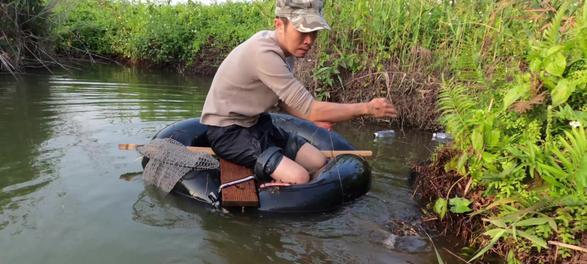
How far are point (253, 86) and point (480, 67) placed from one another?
2.21 m

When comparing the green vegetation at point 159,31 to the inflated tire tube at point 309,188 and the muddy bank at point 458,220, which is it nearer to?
the inflated tire tube at point 309,188

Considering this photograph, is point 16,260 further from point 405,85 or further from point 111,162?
point 405,85

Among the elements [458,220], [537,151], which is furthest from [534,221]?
[458,220]

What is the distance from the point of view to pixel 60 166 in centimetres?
430

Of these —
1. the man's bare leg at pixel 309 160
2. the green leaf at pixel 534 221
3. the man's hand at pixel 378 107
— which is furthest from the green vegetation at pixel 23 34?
the green leaf at pixel 534 221

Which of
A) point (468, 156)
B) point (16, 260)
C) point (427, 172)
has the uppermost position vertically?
point (468, 156)

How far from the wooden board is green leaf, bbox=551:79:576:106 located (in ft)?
6.70

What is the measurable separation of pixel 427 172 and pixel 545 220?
148 centimetres

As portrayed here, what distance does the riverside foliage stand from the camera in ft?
8.89

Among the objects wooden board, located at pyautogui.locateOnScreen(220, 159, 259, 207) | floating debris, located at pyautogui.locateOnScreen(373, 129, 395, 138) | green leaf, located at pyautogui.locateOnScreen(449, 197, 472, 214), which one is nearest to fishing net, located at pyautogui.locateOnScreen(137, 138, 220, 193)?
wooden board, located at pyautogui.locateOnScreen(220, 159, 259, 207)

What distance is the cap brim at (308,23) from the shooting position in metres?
3.38

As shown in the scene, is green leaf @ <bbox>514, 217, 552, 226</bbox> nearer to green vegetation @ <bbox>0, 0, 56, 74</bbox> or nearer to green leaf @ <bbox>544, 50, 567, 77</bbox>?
green leaf @ <bbox>544, 50, 567, 77</bbox>

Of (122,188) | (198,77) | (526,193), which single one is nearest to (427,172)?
(526,193)

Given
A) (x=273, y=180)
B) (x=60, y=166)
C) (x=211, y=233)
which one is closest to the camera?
(x=211, y=233)
